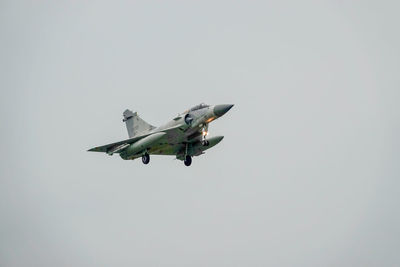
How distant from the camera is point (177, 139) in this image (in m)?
39.7

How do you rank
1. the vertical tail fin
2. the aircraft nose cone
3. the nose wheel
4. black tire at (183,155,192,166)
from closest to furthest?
the aircraft nose cone
the nose wheel
black tire at (183,155,192,166)
the vertical tail fin

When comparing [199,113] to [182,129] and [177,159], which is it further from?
[177,159]

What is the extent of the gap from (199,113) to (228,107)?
2.28 meters

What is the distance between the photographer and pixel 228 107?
36.5m

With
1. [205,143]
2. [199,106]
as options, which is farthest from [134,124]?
[199,106]

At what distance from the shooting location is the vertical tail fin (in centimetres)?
4378

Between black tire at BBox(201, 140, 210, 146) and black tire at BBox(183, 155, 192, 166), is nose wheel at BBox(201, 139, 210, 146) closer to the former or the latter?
black tire at BBox(201, 140, 210, 146)

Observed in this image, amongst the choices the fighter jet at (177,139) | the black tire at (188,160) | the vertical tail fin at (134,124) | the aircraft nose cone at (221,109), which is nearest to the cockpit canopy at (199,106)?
the fighter jet at (177,139)

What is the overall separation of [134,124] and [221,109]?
404 inches

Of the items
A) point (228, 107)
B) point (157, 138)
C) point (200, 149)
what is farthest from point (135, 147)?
point (228, 107)

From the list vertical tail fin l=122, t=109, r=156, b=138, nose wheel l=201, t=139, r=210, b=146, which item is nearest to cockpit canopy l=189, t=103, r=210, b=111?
nose wheel l=201, t=139, r=210, b=146

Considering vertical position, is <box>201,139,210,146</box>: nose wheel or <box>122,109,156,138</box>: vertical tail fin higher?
<box>122,109,156,138</box>: vertical tail fin

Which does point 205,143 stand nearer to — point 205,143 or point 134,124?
point 205,143

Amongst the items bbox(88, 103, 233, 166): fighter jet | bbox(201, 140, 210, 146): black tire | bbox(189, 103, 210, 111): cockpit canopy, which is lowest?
bbox(201, 140, 210, 146): black tire
